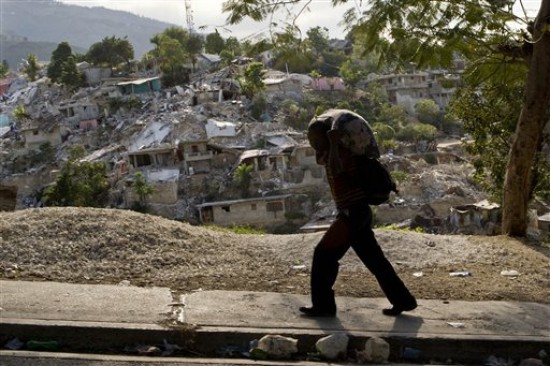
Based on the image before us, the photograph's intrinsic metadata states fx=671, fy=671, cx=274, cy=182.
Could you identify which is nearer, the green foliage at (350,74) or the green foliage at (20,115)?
the green foliage at (20,115)

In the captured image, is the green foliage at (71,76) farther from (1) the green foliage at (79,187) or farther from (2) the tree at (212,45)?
(1) the green foliage at (79,187)

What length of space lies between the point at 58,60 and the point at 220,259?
208ft

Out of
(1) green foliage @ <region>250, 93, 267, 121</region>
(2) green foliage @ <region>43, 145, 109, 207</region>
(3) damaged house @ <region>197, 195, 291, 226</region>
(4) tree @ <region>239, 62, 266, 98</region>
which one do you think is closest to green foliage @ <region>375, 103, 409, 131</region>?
(1) green foliage @ <region>250, 93, 267, 121</region>

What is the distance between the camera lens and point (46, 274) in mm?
4480

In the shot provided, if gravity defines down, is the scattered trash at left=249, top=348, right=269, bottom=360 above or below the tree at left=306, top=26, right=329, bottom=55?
below

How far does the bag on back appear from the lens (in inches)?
141

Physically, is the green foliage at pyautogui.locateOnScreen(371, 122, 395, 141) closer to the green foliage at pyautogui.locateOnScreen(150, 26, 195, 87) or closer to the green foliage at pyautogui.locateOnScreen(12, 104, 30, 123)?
the green foliage at pyautogui.locateOnScreen(150, 26, 195, 87)

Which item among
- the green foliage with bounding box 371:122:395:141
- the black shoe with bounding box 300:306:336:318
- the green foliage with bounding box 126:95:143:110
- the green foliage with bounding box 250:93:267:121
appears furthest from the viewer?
the green foliage with bounding box 126:95:143:110

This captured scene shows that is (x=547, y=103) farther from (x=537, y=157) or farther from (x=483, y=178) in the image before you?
(x=483, y=178)

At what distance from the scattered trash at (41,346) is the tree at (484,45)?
3.96m

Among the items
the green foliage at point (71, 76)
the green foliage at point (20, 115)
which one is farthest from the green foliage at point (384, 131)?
the green foliage at point (20, 115)

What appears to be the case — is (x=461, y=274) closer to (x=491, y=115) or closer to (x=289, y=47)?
(x=289, y=47)

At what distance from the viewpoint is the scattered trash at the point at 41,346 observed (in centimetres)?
326

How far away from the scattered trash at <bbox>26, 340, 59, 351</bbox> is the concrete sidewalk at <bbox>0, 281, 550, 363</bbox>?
5 cm
